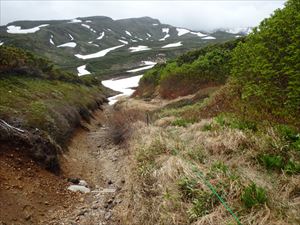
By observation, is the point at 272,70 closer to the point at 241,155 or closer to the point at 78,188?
the point at 241,155

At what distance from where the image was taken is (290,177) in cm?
531

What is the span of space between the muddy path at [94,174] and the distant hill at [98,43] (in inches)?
2618

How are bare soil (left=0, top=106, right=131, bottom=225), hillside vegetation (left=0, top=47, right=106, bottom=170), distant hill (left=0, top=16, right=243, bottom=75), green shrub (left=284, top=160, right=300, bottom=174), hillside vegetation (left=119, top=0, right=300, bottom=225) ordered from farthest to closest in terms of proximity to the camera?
1. distant hill (left=0, top=16, right=243, bottom=75)
2. hillside vegetation (left=0, top=47, right=106, bottom=170)
3. bare soil (left=0, top=106, right=131, bottom=225)
4. green shrub (left=284, top=160, right=300, bottom=174)
5. hillside vegetation (left=119, top=0, right=300, bottom=225)

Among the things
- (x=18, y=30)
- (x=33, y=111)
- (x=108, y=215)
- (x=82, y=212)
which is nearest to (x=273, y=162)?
(x=108, y=215)

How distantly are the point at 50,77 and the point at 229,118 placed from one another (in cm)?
1578

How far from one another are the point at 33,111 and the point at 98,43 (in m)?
130

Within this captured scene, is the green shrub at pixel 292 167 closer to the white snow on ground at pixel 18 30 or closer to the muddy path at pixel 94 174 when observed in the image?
the muddy path at pixel 94 174

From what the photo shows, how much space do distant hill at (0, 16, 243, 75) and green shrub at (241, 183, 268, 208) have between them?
7574 cm

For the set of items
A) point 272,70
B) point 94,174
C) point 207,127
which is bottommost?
point 94,174

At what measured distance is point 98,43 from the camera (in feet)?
451

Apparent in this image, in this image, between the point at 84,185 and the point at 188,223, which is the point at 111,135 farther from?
the point at 188,223

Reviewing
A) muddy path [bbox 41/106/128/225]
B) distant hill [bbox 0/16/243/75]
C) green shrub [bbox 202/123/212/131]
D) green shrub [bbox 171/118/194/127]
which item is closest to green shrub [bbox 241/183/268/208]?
muddy path [bbox 41/106/128/225]

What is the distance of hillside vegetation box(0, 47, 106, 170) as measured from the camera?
376 inches

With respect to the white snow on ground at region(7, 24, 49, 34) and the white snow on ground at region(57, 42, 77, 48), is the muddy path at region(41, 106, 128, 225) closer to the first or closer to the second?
the white snow on ground at region(57, 42, 77, 48)
